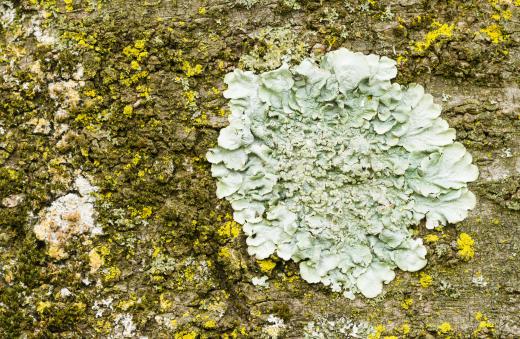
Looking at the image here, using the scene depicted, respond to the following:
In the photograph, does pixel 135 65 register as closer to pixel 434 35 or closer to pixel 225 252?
pixel 225 252

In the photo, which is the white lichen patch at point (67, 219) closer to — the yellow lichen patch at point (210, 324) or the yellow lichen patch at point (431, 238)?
the yellow lichen patch at point (210, 324)

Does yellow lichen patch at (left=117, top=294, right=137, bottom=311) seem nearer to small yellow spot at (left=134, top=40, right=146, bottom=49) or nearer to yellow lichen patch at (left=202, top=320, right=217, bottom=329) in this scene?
Result: yellow lichen patch at (left=202, top=320, right=217, bottom=329)

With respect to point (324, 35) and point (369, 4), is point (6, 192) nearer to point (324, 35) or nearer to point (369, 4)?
point (324, 35)

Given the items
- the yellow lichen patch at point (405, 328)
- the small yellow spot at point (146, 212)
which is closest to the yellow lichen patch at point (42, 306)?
the small yellow spot at point (146, 212)

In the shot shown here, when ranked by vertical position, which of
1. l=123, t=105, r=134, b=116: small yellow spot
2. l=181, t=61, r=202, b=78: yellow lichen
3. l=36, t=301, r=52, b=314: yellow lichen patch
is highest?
l=181, t=61, r=202, b=78: yellow lichen

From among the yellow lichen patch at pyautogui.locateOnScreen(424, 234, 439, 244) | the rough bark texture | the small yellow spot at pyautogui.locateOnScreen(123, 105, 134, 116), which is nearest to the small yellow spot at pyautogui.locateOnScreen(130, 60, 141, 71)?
the rough bark texture

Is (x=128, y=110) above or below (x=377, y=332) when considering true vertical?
above

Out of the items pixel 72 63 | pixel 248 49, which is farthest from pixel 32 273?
pixel 248 49

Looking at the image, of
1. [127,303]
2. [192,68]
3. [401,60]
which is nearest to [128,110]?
[192,68]
